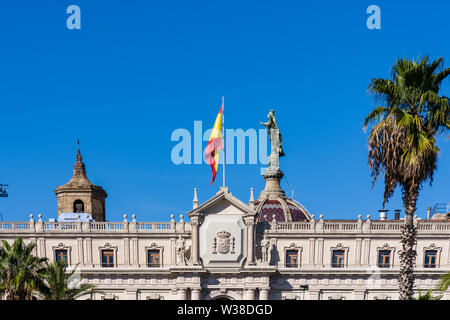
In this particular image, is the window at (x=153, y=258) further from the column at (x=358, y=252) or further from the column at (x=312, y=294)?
the column at (x=358, y=252)

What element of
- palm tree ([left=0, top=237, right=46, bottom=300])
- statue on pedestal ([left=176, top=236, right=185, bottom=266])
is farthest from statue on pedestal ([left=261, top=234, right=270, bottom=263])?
palm tree ([left=0, top=237, right=46, bottom=300])

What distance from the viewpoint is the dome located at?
43.5 m

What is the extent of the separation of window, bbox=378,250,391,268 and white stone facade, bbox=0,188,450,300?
0.76 feet

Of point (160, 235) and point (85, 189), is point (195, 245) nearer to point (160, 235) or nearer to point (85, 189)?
point (160, 235)

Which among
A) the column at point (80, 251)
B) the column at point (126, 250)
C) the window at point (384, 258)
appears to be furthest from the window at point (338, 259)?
the column at point (80, 251)

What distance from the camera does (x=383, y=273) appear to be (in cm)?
4016

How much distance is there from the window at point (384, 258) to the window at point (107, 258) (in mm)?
23717

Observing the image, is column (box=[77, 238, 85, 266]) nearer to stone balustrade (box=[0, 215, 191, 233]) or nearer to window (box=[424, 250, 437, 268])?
stone balustrade (box=[0, 215, 191, 233])

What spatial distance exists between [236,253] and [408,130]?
2206cm

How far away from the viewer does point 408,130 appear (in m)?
21.0

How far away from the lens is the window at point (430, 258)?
133 feet

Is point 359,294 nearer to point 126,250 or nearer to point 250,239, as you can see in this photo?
point 250,239
